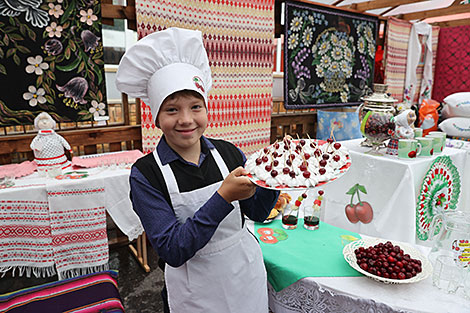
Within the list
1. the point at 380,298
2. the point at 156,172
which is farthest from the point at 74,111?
the point at 380,298

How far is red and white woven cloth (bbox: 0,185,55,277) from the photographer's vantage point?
189 cm

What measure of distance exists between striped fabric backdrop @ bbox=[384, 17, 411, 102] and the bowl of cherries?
3.58m

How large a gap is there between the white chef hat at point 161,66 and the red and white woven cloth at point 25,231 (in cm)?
129

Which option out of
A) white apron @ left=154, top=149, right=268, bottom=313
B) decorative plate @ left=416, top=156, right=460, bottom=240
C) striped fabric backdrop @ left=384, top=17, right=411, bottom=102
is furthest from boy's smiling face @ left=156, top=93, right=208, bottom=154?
striped fabric backdrop @ left=384, top=17, right=411, bottom=102

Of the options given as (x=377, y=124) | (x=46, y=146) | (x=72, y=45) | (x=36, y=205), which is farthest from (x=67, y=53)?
(x=377, y=124)

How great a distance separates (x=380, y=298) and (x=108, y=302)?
109cm

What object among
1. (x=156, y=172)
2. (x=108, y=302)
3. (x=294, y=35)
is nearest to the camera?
(x=156, y=172)

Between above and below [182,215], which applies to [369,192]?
below

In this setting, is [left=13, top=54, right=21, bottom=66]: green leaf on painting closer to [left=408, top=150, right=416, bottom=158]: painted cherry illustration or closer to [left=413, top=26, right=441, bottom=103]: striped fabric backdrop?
[left=408, top=150, right=416, bottom=158]: painted cherry illustration

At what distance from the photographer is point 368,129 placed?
2152 millimetres

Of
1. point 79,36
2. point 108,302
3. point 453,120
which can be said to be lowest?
point 108,302

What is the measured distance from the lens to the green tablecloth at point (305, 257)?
1.19m

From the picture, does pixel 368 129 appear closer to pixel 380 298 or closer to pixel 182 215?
pixel 380 298

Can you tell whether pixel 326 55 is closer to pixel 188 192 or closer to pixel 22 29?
pixel 22 29
